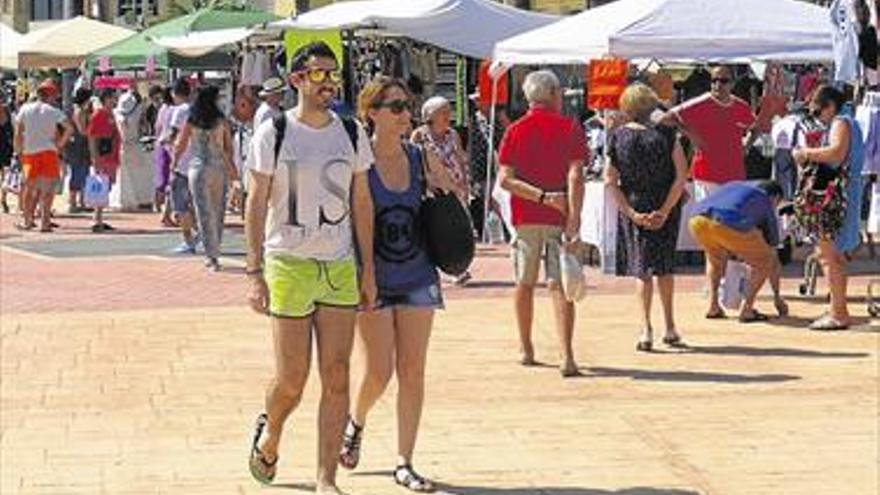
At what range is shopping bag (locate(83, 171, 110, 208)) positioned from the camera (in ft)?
68.9

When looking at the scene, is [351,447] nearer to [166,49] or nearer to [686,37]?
[686,37]

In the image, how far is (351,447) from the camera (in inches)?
278

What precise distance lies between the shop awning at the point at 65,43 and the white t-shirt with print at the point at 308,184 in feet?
76.1

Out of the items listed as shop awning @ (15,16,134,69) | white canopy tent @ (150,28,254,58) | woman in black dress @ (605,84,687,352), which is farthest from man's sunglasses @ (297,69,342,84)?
shop awning @ (15,16,134,69)

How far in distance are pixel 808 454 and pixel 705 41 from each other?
776 centimetres

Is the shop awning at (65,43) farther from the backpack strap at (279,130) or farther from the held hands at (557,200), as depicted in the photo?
the backpack strap at (279,130)

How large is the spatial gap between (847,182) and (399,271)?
5520 millimetres

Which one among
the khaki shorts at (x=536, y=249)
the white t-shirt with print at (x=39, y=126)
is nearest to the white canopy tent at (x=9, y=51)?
the white t-shirt with print at (x=39, y=126)

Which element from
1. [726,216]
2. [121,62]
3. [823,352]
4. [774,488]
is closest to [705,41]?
[726,216]

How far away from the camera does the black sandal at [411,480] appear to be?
6793 mm

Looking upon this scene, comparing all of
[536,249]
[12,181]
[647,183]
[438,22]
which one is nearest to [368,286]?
[536,249]

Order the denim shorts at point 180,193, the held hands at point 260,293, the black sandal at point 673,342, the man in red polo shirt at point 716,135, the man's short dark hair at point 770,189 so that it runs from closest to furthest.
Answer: the held hands at point 260,293 → the black sandal at point 673,342 → the man's short dark hair at point 770,189 → the man in red polo shirt at point 716,135 → the denim shorts at point 180,193

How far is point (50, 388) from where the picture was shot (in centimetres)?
937

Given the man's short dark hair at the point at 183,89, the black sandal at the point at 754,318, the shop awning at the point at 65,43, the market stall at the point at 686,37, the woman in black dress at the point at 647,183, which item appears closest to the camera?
the woman in black dress at the point at 647,183
